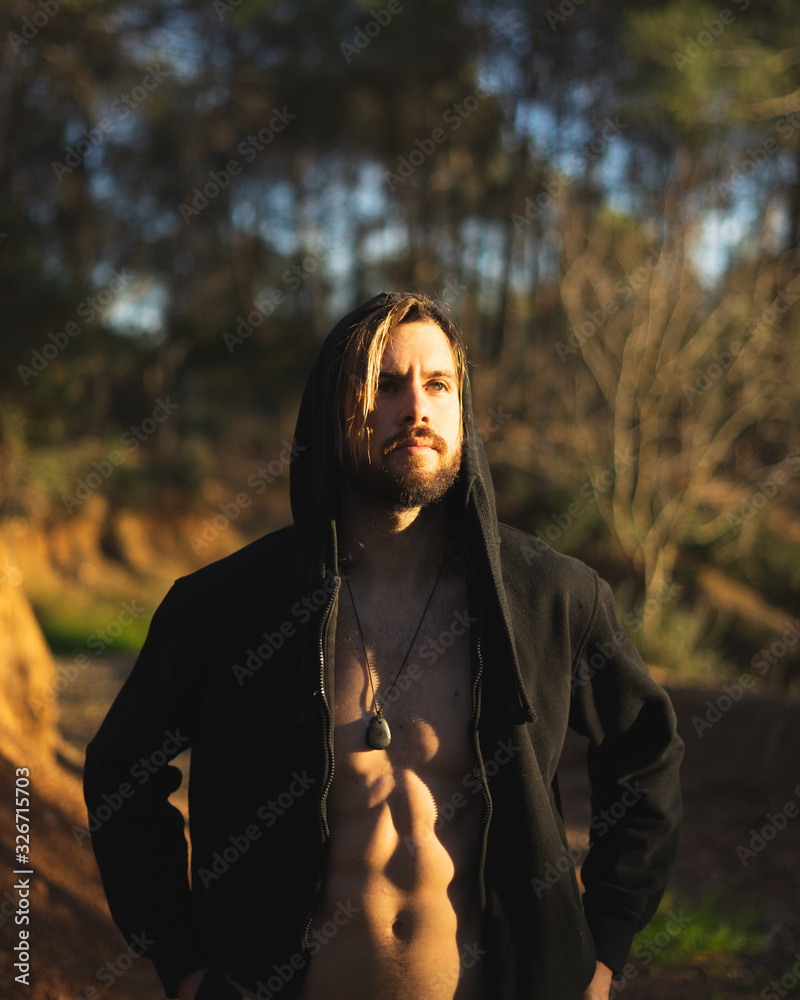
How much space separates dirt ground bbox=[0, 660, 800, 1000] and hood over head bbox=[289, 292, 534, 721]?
7.02ft

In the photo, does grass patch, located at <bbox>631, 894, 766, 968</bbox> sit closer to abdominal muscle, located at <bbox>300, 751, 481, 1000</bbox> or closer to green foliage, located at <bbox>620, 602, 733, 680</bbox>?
abdominal muscle, located at <bbox>300, 751, 481, 1000</bbox>

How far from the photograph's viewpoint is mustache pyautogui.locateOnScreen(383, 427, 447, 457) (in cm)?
186

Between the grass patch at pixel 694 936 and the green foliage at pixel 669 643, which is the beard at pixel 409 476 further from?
the green foliage at pixel 669 643

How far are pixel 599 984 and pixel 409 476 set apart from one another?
126 centimetres

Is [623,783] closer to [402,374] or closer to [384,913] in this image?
[384,913]

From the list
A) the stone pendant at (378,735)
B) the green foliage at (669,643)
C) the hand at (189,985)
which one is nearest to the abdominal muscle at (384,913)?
the stone pendant at (378,735)

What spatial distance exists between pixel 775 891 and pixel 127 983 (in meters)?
3.54

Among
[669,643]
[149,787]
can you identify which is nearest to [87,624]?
[669,643]

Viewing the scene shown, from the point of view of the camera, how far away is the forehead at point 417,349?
6.34 feet

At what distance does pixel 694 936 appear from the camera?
3861 mm

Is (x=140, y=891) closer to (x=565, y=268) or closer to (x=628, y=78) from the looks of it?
(x=565, y=268)

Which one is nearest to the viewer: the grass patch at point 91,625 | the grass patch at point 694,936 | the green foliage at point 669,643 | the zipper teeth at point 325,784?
the zipper teeth at point 325,784

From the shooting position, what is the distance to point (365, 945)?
1781 millimetres

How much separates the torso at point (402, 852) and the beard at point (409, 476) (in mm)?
416
